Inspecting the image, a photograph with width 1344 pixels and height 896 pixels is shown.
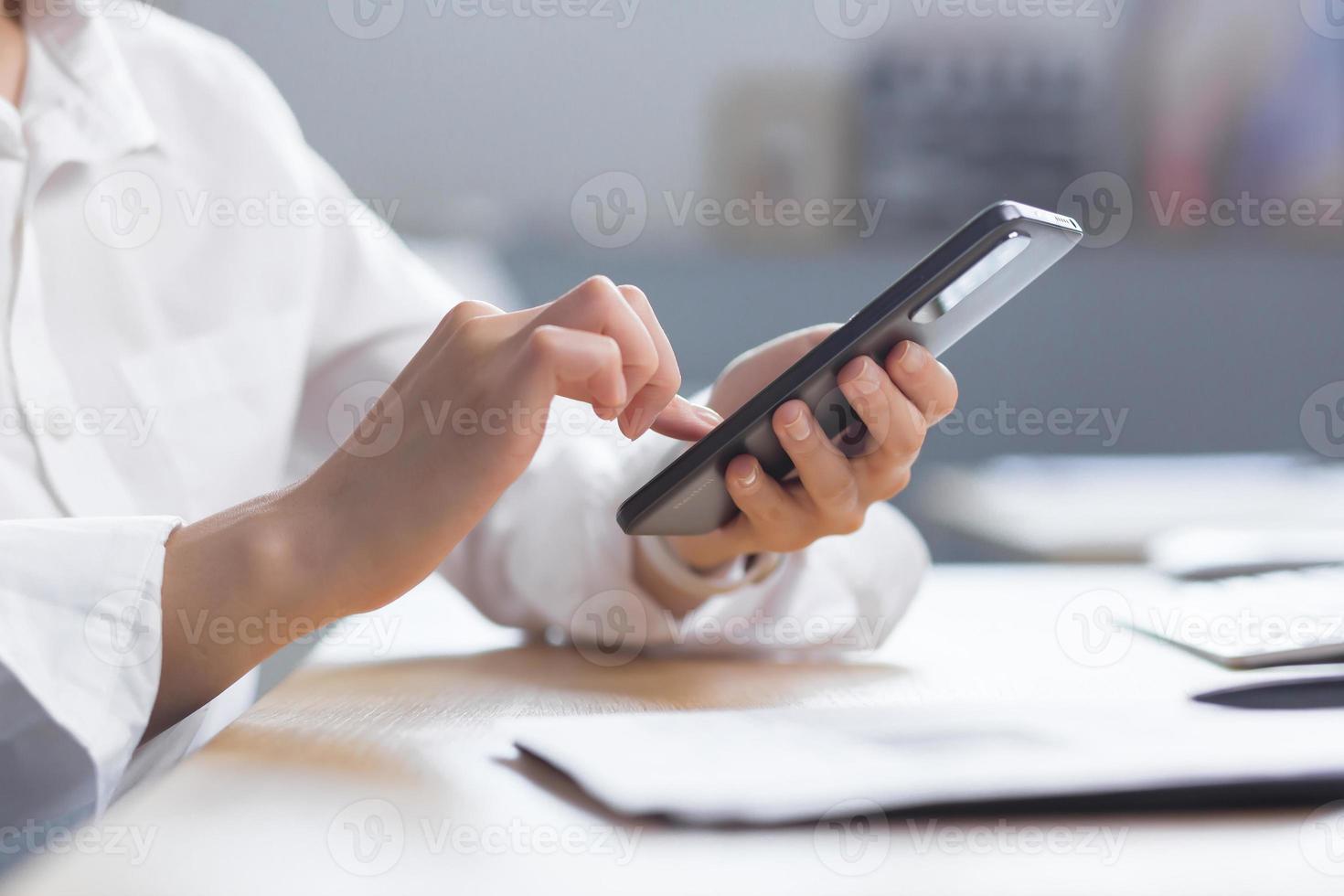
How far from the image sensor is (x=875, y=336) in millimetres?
426

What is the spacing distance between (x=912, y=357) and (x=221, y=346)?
45cm

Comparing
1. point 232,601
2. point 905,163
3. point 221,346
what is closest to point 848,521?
point 232,601

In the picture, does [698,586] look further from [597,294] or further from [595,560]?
[597,294]

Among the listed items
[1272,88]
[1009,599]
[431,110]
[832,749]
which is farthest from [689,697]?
[1272,88]

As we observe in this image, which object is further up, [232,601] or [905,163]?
[905,163]

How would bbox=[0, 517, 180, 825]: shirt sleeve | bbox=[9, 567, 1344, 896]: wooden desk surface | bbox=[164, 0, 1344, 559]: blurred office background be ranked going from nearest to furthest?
bbox=[9, 567, 1344, 896]: wooden desk surface < bbox=[0, 517, 180, 825]: shirt sleeve < bbox=[164, 0, 1344, 559]: blurred office background

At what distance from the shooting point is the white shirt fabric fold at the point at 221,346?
583 mm

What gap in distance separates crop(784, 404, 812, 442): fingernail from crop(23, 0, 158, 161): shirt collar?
1.44 ft

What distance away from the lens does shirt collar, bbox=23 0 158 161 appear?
0.62 metres

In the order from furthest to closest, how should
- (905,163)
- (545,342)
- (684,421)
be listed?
(905,163) < (684,421) < (545,342)

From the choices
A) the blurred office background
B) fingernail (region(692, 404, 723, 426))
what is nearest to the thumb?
fingernail (region(692, 404, 723, 426))

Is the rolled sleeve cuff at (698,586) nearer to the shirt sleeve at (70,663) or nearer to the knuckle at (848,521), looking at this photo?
the knuckle at (848,521)

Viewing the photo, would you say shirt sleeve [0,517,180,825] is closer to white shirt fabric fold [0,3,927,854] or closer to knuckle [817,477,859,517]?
white shirt fabric fold [0,3,927,854]

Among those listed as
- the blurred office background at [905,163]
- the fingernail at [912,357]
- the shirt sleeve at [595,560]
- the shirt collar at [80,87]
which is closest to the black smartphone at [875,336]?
the fingernail at [912,357]
